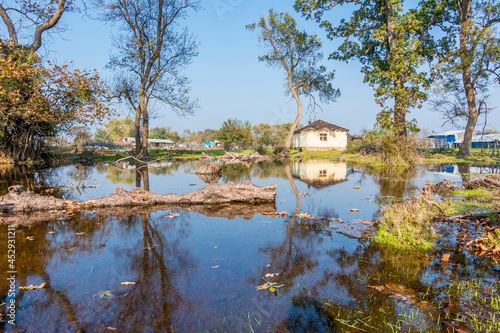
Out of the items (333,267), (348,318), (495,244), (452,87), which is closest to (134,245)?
(333,267)

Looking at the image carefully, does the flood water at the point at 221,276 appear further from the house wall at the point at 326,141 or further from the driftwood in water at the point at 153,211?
the house wall at the point at 326,141

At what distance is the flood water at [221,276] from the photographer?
2408 millimetres

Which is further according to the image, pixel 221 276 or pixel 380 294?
pixel 221 276

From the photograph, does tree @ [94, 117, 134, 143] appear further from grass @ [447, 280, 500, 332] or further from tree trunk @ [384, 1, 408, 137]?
grass @ [447, 280, 500, 332]

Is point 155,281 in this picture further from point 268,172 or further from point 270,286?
point 268,172

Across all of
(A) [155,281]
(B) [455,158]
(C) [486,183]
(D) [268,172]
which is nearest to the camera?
(A) [155,281]

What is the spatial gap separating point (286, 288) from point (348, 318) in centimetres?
72

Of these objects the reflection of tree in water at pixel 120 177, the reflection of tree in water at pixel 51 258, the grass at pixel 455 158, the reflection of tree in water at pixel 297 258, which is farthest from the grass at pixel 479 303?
the grass at pixel 455 158

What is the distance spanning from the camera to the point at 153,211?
6.50 m

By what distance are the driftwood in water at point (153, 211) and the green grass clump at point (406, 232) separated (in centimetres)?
270

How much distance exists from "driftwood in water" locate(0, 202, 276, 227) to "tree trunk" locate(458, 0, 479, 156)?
87.1ft

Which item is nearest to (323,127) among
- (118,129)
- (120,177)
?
(120,177)

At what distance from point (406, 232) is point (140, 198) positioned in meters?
6.10

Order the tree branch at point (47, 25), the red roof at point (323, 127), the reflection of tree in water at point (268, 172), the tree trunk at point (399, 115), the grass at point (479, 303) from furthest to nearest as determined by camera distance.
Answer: the red roof at point (323, 127) < the tree trunk at point (399, 115) < the tree branch at point (47, 25) < the reflection of tree in water at point (268, 172) < the grass at point (479, 303)
